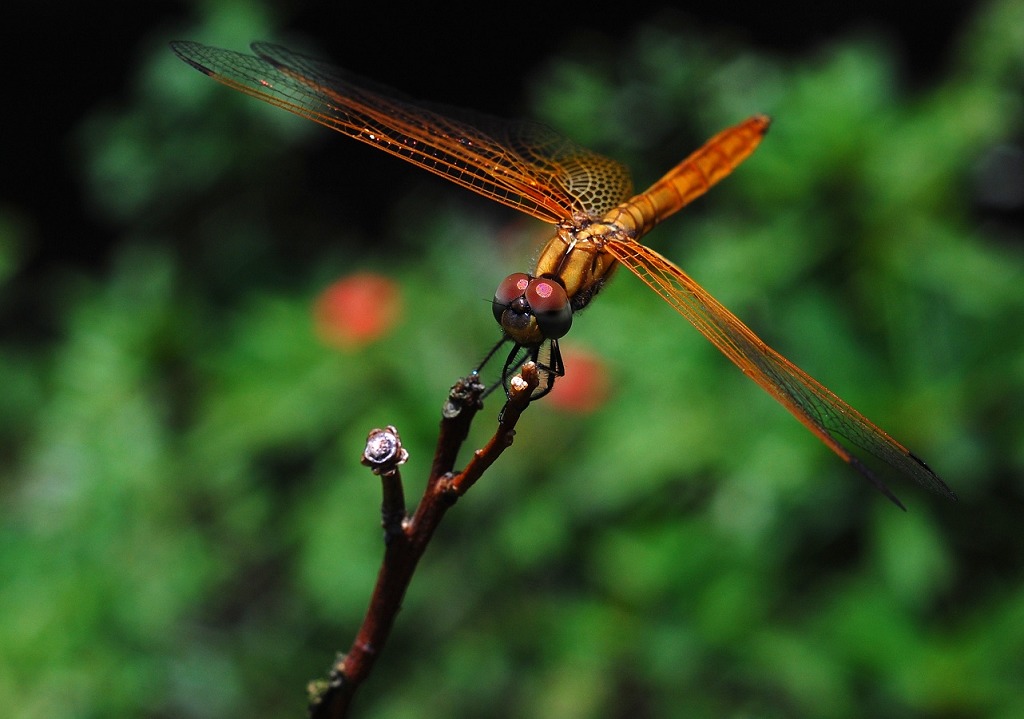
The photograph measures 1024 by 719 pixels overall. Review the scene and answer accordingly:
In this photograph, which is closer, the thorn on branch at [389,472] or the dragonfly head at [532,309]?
the thorn on branch at [389,472]

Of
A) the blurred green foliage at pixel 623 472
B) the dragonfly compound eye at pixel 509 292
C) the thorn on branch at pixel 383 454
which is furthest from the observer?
the blurred green foliage at pixel 623 472

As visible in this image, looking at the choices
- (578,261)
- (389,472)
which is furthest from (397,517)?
(578,261)

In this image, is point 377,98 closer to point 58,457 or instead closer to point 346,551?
point 346,551

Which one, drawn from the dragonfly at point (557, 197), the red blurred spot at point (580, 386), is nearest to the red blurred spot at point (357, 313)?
the red blurred spot at point (580, 386)

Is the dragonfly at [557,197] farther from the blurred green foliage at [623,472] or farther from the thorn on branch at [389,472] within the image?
the blurred green foliage at [623,472]

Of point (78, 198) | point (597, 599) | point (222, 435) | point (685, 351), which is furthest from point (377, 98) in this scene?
point (78, 198)

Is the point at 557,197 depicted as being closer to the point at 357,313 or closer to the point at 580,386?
the point at 580,386

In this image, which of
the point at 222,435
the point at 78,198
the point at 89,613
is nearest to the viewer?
the point at 89,613
